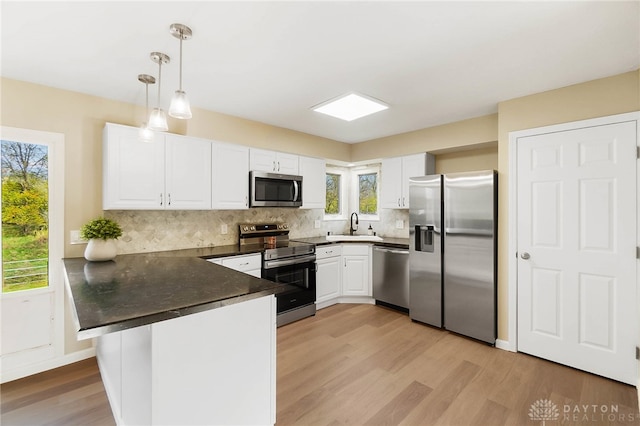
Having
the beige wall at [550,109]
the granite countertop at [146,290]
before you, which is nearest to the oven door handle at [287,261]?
the granite countertop at [146,290]

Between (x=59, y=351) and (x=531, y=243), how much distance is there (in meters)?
4.42

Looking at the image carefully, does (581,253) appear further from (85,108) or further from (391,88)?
(85,108)

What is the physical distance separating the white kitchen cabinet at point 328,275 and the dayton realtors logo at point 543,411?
243 cm

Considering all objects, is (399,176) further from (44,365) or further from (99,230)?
(44,365)

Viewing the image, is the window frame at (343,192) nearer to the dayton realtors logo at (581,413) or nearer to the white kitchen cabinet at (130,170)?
the white kitchen cabinet at (130,170)

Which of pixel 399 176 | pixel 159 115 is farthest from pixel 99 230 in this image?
pixel 399 176

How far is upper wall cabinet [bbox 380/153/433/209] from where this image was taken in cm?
400

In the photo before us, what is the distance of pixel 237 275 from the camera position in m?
1.90

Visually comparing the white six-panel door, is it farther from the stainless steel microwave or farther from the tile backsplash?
the stainless steel microwave

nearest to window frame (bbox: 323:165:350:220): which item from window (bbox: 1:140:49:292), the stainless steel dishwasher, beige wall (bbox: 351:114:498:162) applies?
beige wall (bbox: 351:114:498:162)

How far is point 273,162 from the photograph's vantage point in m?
3.79

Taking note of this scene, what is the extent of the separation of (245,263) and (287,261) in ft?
1.82

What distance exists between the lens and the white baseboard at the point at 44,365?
238 centimetres

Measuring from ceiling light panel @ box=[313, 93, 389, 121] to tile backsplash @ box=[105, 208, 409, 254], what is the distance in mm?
1626
